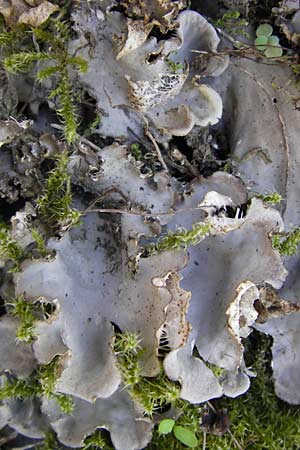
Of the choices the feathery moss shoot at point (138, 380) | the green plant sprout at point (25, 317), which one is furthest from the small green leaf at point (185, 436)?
the green plant sprout at point (25, 317)

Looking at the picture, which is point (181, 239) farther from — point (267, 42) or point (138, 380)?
point (267, 42)

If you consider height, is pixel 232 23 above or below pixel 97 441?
above

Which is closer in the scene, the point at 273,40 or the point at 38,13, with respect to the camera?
the point at 38,13

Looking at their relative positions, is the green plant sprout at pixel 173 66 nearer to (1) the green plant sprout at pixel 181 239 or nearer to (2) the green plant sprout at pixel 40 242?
(1) the green plant sprout at pixel 181 239

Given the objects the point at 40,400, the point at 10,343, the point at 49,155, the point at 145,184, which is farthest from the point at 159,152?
the point at 40,400

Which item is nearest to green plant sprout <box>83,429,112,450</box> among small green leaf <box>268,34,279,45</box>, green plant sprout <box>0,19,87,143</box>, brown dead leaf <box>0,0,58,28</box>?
Answer: green plant sprout <box>0,19,87,143</box>

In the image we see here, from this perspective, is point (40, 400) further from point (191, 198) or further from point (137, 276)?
point (191, 198)

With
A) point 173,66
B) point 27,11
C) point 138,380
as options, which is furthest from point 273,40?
point 138,380
